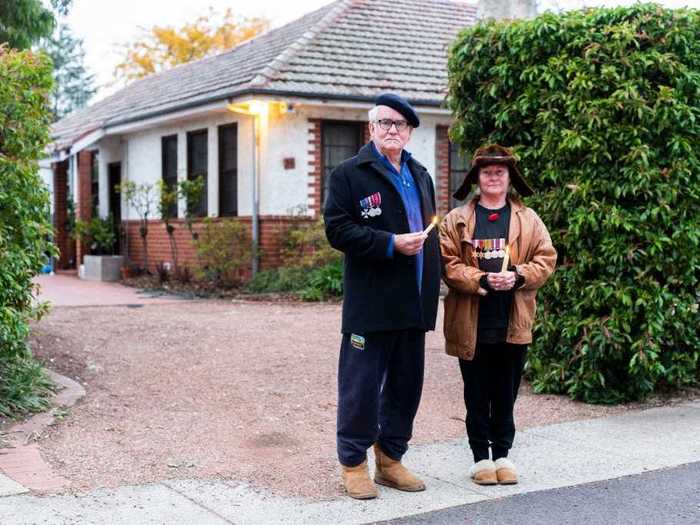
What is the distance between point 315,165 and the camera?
16828 mm

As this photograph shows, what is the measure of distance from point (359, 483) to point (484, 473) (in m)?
0.74

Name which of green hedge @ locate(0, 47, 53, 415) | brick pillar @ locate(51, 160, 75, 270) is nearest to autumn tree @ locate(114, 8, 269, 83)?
brick pillar @ locate(51, 160, 75, 270)

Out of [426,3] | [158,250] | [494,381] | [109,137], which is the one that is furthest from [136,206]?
[494,381]

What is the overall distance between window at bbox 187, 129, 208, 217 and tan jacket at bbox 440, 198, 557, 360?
13074mm

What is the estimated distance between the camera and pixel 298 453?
6160 millimetres

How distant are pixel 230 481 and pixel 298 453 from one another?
78 cm

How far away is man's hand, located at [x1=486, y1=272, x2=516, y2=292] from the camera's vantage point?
5.27 m

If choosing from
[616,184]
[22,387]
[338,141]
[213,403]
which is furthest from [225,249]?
[616,184]

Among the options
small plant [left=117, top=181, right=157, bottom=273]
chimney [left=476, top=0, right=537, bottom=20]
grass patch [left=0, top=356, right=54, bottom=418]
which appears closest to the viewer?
grass patch [left=0, top=356, right=54, bottom=418]

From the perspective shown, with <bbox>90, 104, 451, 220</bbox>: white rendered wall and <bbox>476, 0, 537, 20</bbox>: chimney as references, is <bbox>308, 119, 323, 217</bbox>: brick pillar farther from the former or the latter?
<bbox>476, 0, 537, 20</bbox>: chimney

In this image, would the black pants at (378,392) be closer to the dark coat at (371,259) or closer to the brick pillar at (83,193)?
the dark coat at (371,259)

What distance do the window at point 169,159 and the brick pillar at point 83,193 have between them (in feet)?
10.6

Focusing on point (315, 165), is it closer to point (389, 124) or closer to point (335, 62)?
point (335, 62)

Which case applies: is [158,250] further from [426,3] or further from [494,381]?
[494,381]
